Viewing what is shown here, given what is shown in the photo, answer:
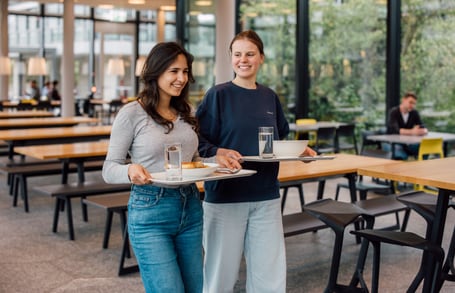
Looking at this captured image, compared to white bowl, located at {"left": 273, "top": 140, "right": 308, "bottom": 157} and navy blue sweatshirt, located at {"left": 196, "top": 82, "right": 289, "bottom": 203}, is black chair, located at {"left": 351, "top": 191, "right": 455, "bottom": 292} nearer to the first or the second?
navy blue sweatshirt, located at {"left": 196, "top": 82, "right": 289, "bottom": 203}

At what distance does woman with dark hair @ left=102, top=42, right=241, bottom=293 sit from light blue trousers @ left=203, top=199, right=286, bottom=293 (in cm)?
46

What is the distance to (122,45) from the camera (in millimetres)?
22328

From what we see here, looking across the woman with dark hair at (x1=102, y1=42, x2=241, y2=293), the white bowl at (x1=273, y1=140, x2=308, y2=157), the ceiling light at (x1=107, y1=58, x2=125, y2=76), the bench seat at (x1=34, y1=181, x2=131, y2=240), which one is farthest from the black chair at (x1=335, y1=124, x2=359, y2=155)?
the ceiling light at (x1=107, y1=58, x2=125, y2=76)

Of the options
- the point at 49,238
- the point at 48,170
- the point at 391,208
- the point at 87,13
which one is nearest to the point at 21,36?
the point at 87,13

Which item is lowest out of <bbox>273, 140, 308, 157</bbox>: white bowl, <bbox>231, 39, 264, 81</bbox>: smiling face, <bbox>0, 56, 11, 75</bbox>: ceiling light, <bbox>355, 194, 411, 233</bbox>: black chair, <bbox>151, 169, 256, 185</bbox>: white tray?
<bbox>355, 194, 411, 233</bbox>: black chair

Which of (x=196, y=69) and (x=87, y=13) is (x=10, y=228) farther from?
(x=87, y=13)

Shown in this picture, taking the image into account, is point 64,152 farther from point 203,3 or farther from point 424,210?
point 203,3

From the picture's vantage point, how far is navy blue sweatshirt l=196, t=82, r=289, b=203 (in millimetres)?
3039

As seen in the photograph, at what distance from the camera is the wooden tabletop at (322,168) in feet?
15.2

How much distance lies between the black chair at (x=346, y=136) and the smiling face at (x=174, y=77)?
7517 mm

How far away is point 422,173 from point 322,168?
1.63 m

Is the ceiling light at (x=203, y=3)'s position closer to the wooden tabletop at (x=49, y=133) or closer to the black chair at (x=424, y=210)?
the wooden tabletop at (x=49, y=133)

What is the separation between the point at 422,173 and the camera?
3.36 metres

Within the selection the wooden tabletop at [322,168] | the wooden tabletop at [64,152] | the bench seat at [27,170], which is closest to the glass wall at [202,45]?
the bench seat at [27,170]
